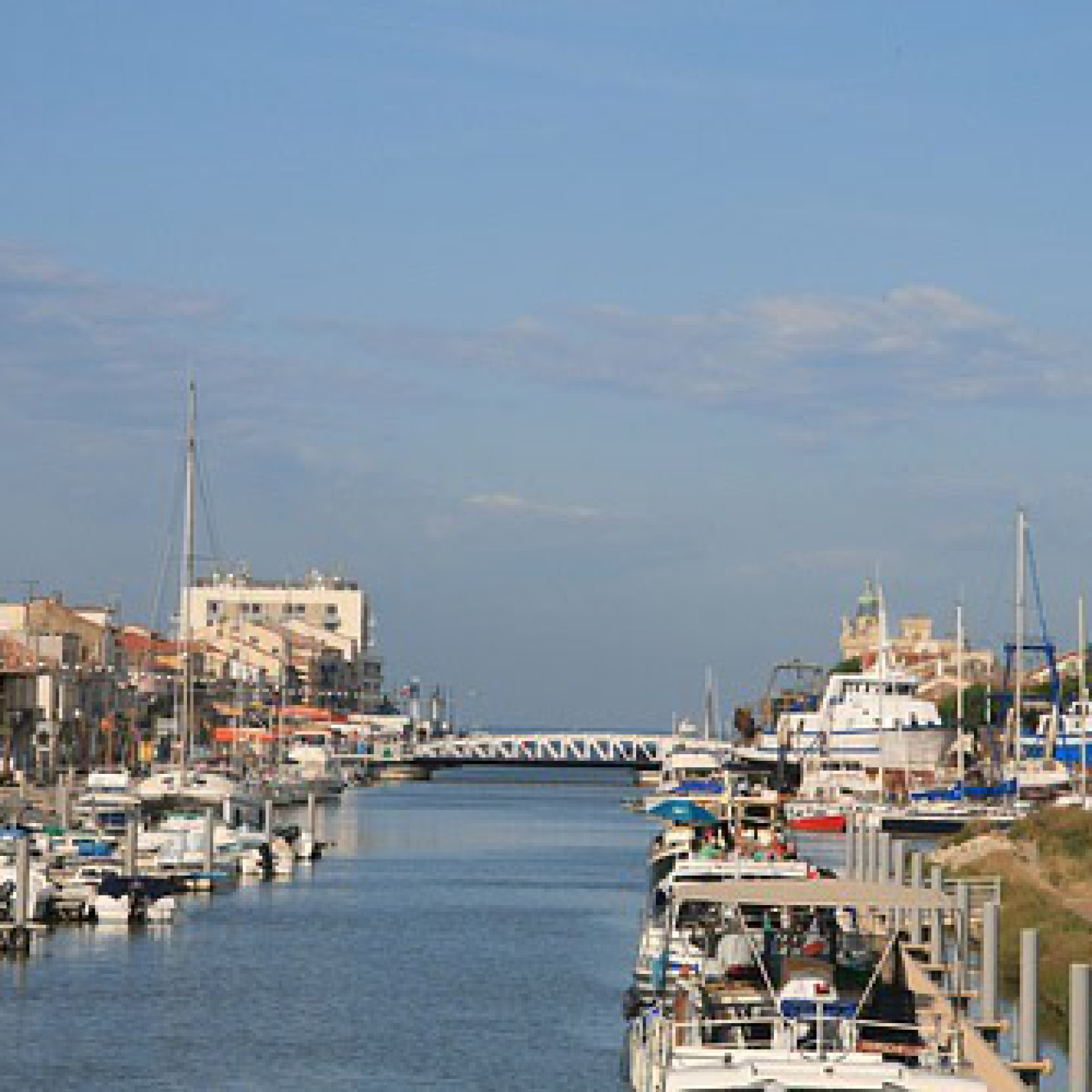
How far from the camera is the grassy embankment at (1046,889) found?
2287 inches

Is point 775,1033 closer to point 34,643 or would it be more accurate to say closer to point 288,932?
point 288,932

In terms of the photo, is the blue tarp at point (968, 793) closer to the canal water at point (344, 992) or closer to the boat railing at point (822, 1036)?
the canal water at point (344, 992)

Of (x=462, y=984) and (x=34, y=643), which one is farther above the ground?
(x=34, y=643)

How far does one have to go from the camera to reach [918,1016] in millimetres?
36688

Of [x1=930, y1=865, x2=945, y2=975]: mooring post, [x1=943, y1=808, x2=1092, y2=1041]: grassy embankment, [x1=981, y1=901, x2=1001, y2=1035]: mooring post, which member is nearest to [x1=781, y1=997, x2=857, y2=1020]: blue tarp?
[x1=981, y1=901, x2=1001, y2=1035]: mooring post

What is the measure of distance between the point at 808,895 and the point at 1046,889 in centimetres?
4462

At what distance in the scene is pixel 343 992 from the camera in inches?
2462

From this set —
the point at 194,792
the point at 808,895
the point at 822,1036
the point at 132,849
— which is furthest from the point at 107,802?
the point at 822,1036

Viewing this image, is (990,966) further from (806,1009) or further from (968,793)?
(968,793)

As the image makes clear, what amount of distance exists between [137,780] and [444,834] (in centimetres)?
1730

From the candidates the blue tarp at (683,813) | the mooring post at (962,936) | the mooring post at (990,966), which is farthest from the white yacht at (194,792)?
the mooring post at (990,966)

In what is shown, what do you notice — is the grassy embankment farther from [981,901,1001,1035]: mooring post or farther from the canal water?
[981,901,1001,1035]: mooring post

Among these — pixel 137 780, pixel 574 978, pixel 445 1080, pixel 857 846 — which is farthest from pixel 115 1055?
pixel 137 780

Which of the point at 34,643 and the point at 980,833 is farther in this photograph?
the point at 34,643
